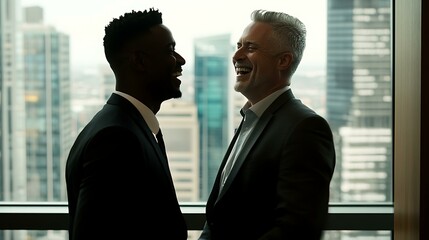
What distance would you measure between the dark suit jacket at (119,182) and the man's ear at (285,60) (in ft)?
1.79

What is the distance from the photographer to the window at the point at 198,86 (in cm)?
327

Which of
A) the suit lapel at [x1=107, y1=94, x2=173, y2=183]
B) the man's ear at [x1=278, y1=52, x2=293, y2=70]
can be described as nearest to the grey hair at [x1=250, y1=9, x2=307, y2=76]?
the man's ear at [x1=278, y1=52, x2=293, y2=70]

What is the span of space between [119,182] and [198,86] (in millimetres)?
1624

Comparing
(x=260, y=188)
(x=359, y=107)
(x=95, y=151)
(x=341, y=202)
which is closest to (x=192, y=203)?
(x=341, y=202)

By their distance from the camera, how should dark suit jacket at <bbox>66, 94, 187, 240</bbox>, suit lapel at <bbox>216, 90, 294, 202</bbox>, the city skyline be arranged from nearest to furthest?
dark suit jacket at <bbox>66, 94, 187, 240</bbox> < suit lapel at <bbox>216, 90, 294, 202</bbox> < the city skyline

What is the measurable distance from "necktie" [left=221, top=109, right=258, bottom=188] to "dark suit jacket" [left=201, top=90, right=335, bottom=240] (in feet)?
0.26

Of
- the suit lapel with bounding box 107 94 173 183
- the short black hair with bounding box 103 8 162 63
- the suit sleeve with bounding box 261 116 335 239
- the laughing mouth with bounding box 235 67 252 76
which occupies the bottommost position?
the suit sleeve with bounding box 261 116 335 239

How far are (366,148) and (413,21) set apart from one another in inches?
55.8

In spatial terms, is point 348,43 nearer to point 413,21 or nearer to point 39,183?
point 413,21

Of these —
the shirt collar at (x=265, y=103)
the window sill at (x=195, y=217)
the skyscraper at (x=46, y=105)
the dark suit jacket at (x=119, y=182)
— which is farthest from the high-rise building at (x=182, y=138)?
the dark suit jacket at (x=119, y=182)

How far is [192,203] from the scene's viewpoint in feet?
11.0

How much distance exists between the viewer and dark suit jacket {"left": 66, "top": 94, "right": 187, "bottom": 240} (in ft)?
5.64

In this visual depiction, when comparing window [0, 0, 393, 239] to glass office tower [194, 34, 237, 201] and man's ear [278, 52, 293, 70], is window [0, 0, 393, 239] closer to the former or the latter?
glass office tower [194, 34, 237, 201]

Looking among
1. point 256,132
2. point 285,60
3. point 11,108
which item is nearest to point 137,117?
point 256,132
